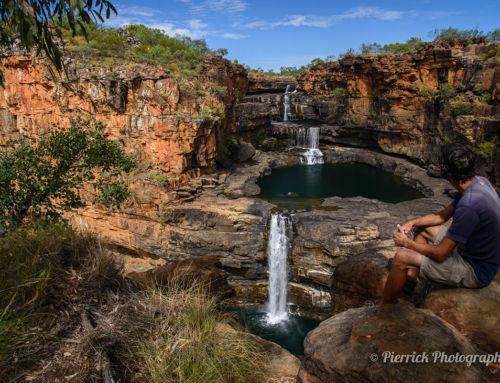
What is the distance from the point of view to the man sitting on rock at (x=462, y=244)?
2824mm

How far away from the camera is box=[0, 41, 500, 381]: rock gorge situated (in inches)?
536

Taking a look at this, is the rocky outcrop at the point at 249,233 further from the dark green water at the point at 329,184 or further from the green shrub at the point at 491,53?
the green shrub at the point at 491,53

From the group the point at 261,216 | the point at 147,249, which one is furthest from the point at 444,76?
the point at 147,249

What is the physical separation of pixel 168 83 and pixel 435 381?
1660 cm

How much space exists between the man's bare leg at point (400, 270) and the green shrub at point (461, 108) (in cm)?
1830

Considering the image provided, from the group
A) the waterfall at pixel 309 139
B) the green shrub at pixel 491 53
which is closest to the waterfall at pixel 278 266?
the green shrub at pixel 491 53

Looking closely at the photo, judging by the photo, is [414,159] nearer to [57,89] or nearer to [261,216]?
[261,216]

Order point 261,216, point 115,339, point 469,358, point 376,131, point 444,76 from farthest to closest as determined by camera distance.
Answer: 1. point 376,131
2. point 444,76
3. point 261,216
4. point 115,339
5. point 469,358

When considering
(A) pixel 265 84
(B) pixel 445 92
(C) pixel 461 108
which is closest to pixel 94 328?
(C) pixel 461 108

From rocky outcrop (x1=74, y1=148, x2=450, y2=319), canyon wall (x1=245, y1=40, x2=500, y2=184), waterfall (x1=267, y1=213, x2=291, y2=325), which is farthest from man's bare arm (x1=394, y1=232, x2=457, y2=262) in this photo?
canyon wall (x1=245, y1=40, x2=500, y2=184)

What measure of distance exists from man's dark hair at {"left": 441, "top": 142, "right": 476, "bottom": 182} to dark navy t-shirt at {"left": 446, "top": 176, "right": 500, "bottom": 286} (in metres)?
0.10

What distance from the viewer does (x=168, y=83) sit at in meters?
16.3

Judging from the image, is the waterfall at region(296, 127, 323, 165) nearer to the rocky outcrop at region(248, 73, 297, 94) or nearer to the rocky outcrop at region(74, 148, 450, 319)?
the rocky outcrop at region(248, 73, 297, 94)

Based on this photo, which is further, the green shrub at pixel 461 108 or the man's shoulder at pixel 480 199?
the green shrub at pixel 461 108
